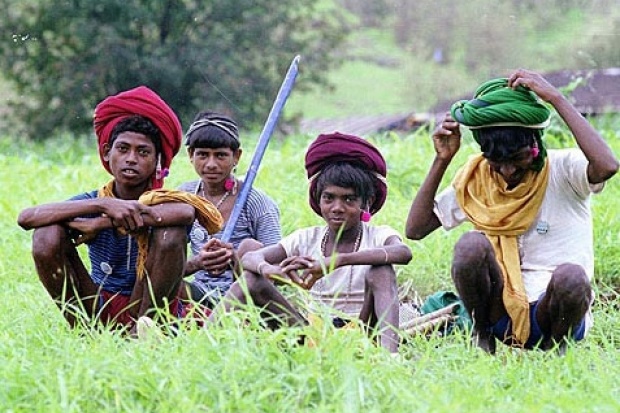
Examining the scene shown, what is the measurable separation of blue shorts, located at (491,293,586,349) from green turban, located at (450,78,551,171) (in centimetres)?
61

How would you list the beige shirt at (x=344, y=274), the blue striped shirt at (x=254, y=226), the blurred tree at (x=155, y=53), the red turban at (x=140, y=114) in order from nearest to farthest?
the beige shirt at (x=344, y=274)
the red turban at (x=140, y=114)
the blue striped shirt at (x=254, y=226)
the blurred tree at (x=155, y=53)

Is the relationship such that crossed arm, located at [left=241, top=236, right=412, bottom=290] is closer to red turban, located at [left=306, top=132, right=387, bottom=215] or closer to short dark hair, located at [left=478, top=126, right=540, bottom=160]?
red turban, located at [left=306, top=132, right=387, bottom=215]

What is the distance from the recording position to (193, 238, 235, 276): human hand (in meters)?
4.98

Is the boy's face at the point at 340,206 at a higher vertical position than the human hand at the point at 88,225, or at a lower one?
higher

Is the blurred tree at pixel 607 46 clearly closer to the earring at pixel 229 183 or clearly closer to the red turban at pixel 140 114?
the earring at pixel 229 183

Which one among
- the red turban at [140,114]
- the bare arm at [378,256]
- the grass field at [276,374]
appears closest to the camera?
the grass field at [276,374]

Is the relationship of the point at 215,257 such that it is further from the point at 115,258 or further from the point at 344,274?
the point at 344,274

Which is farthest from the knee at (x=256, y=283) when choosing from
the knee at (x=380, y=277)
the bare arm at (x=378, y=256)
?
the knee at (x=380, y=277)

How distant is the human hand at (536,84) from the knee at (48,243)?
6.01ft

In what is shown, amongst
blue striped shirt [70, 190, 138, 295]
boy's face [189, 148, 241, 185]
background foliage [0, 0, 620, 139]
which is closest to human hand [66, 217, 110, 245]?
blue striped shirt [70, 190, 138, 295]

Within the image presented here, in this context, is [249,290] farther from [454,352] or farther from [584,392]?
[584,392]

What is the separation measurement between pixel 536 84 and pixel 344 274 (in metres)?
1.07

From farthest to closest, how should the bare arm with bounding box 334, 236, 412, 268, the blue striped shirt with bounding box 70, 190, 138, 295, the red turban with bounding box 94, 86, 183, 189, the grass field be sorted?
the red turban with bounding box 94, 86, 183, 189 → the blue striped shirt with bounding box 70, 190, 138, 295 → the bare arm with bounding box 334, 236, 412, 268 → the grass field

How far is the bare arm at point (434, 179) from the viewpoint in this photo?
462 centimetres
